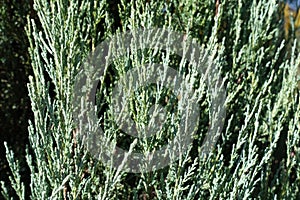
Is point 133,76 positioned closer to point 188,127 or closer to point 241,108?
point 188,127

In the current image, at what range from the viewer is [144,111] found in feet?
7.59

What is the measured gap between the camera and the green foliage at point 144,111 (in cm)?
221

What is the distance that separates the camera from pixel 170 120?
241 centimetres

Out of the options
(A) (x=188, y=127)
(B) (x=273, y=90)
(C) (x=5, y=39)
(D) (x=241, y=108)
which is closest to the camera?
(A) (x=188, y=127)

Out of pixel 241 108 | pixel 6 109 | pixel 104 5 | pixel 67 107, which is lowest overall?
pixel 6 109

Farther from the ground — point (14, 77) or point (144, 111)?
point (144, 111)

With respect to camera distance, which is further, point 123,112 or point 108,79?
point 108,79

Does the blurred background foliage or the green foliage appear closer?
the green foliage

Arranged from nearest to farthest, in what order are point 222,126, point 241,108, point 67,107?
point 67,107 → point 222,126 → point 241,108

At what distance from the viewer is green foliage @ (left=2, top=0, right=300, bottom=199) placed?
2.21 m

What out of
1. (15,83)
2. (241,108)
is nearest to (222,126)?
(241,108)

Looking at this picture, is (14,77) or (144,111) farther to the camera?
(14,77)

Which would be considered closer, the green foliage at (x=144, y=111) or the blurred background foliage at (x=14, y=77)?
the green foliage at (x=144, y=111)

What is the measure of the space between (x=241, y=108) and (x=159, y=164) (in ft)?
2.43
